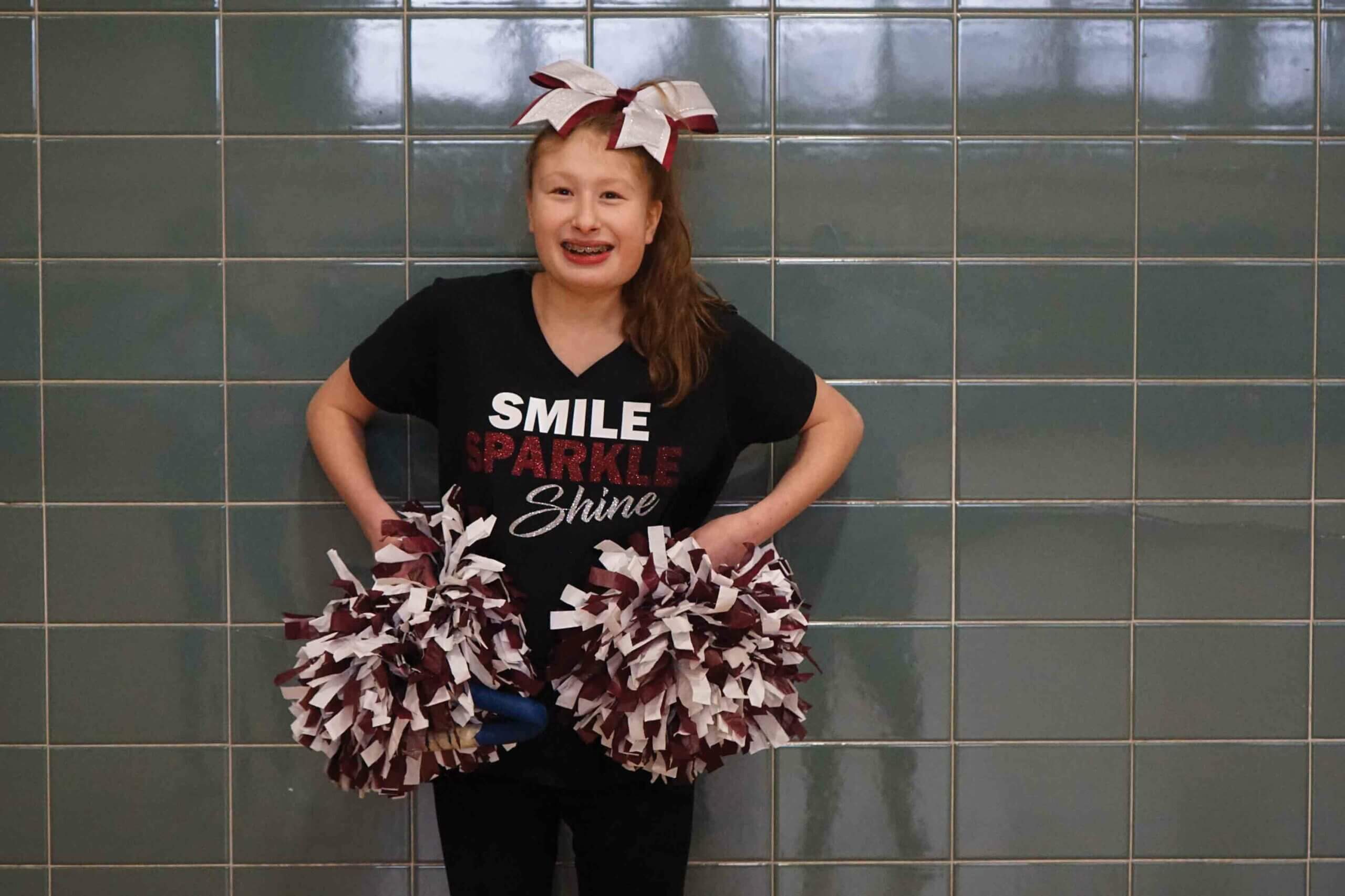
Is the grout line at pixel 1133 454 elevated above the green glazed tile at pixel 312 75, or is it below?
below

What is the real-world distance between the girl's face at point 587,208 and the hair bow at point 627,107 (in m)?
0.02

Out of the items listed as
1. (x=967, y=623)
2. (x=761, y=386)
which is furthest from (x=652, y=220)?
(x=967, y=623)

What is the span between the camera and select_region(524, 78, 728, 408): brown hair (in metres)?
1.70

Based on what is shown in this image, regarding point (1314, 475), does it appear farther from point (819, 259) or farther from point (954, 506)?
point (819, 259)

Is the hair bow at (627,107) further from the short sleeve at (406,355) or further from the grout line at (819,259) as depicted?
the short sleeve at (406,355)

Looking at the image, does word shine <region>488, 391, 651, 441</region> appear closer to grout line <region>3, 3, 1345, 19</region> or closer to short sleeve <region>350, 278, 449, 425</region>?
short sleeve <region>350, 278, 449, 425</region>

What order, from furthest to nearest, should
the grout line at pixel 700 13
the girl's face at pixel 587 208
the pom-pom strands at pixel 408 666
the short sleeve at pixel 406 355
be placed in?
the grout line at pixel 700 13, the short sleeve at pixel 406 355, the girl's face at pixel 587 208, the pom-pom strands at pixel 408 666

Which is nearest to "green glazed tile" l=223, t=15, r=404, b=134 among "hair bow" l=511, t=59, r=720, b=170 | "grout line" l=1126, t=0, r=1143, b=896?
"hair bow" l=511, t=59, r=720, b=170

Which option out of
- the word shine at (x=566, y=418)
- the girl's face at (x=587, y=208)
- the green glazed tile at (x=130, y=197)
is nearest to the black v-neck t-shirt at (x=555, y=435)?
the word shine at (x=566, y=418)

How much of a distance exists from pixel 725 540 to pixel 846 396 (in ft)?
1.37

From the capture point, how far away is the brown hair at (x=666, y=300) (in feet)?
5.57

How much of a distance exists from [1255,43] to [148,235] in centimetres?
191

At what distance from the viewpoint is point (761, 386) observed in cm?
175

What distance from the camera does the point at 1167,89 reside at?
199 centimetres
